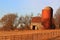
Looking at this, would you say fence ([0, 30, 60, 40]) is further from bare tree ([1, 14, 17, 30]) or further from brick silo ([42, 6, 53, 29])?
bare tree ([1, 14, 17, 30])

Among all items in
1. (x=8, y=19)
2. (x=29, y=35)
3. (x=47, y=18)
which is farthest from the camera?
(x=8, y=19)

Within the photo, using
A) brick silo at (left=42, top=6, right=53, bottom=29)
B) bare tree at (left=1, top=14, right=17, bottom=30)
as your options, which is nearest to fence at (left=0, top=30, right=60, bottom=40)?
brick silo at (left=42, top=6, right=53, bottom=29)

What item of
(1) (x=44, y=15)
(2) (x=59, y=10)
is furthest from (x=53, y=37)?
(2) (x=59, y=10)

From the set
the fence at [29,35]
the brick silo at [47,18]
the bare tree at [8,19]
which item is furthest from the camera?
the bare tree at [8,19]

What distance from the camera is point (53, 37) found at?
9828 millimetres

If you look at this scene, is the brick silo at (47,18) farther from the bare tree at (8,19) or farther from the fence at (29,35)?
the bare tree at (8,19)

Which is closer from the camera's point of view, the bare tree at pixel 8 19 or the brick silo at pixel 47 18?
the brick silo at pixel 47 18

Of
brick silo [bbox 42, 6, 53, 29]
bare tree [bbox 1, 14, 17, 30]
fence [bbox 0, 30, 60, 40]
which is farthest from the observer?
bare tree [bbox 1, 14, 17, 30]

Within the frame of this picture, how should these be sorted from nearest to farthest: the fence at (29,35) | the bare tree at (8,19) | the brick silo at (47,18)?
the fence at (29,35), the brick silo at (47,18), the bare tree at (8,19)

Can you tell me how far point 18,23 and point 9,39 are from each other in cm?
2313

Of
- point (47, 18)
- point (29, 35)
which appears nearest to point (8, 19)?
point (47, 18)

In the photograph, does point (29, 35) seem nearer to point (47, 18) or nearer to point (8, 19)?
point (47, 18)

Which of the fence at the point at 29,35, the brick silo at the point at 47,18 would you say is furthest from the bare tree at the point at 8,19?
the fence at the point at 29,35

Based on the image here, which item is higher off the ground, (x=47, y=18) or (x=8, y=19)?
(x=47, y=18)
